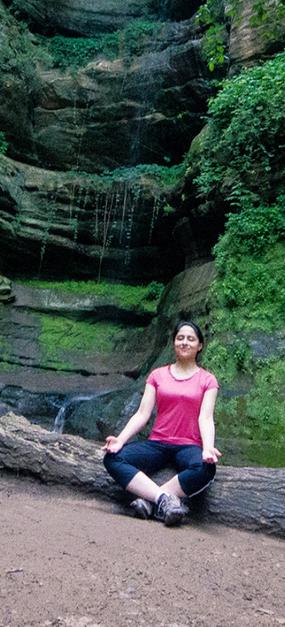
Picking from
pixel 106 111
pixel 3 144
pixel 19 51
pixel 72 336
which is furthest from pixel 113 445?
pixel 19 51

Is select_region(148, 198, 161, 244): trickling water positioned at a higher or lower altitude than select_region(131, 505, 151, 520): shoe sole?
higher

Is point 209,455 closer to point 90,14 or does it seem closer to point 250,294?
point 250,294

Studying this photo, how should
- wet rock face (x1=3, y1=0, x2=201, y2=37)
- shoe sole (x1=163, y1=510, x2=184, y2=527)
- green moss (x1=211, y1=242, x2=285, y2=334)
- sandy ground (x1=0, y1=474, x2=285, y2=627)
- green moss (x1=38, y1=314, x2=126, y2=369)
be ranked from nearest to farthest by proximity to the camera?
1. sandy ground (x1=0, y1=474, x2=285, y2=627)
2. shoe sole (x1=163, y1=510, x2=184, y2=527)
3. green moss (x1=211, y1=242, x2=285, y2=334)
4. green moss (x1=38, y1=314, x2=126, y2=369)
5. wet rock face (x1=3, y1=0, x2=201, y2=37)

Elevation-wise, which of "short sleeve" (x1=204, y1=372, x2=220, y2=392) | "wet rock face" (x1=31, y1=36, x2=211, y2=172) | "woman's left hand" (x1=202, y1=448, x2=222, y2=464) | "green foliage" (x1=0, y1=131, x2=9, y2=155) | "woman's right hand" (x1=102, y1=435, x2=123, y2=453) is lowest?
"woman's right hand" (x1=102, y1=435, x2=123, y2=453)

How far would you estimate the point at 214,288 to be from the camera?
25.1 ft

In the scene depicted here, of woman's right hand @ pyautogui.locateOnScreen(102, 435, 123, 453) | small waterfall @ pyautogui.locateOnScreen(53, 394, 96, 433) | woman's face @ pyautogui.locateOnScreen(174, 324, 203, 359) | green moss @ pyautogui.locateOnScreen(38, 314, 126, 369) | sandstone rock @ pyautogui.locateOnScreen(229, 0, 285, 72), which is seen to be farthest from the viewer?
green moss @ pyautogui.locateOnScreen(38, 314, 126, 369)

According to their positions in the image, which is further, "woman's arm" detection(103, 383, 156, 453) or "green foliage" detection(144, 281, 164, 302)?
"green foliage" detection(144, 281, 164, 302)

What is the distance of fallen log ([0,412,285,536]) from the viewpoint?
3455 mm

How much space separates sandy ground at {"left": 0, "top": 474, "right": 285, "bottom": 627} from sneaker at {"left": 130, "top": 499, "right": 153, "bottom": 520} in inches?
3.1

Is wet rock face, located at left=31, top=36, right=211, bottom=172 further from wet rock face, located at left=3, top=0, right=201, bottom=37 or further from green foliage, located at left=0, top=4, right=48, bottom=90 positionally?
wet rock face, located at left=3, top=0, right=201, bottom=37

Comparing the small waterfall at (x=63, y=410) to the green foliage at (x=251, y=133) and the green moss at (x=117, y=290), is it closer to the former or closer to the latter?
the green moss at (x=117, y=290)

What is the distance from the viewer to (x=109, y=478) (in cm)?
375

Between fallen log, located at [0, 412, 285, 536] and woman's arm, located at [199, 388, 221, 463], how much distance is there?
389 millimetres

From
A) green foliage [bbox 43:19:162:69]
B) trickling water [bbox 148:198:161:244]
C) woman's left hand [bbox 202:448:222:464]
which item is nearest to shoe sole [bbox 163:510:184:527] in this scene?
woman's left hand [bbox 202:448:222:464]
